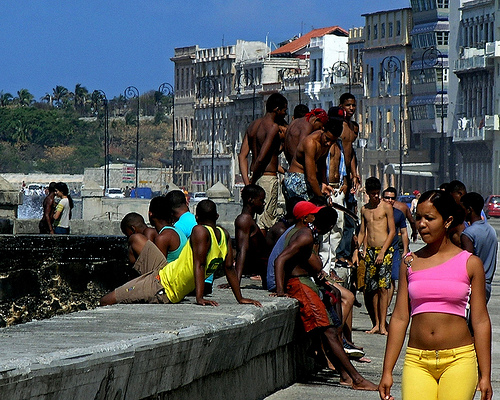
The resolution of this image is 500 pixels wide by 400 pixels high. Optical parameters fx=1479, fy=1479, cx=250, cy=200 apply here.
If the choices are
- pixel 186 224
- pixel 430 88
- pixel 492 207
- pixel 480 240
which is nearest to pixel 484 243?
pixel 480 240

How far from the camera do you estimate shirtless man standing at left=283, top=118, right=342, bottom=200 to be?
12.5 m

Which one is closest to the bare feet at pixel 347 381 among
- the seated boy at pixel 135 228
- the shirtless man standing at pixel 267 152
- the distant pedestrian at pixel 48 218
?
the seated boy at pixel 135 228

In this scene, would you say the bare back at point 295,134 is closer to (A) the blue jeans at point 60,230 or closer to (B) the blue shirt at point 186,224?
(B) the blue shirt at point 186,224

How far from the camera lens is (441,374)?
673cm

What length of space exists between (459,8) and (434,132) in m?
8.22

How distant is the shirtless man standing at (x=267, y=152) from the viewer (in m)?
14.0

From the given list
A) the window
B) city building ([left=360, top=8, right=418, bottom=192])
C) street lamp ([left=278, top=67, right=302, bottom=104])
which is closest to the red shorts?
city building ([left=360, top=8, right=418, bottom=192])

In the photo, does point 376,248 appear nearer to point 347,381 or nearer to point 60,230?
point 347,381

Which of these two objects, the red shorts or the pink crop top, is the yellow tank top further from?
the pink crop top

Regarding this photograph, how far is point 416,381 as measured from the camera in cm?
671

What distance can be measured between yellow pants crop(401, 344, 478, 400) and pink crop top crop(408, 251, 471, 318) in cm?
19

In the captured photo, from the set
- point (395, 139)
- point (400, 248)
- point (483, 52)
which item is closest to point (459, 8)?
point (483, 52)

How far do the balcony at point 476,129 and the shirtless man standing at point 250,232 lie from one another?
7706 centimetres

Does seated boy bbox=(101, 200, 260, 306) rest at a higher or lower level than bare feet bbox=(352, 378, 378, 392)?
higher
